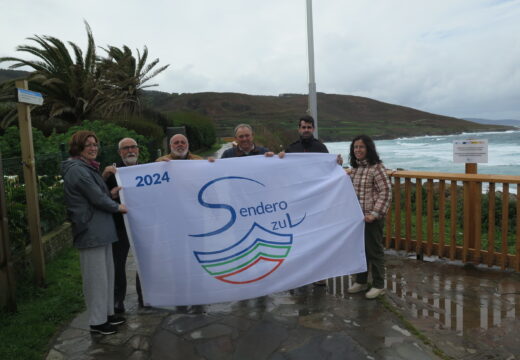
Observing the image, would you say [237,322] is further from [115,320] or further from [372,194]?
[372,194]

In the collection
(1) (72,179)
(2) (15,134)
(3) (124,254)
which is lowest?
(3) (124,254)

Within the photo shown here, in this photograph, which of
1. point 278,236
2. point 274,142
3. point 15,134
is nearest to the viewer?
Answer: point 278,236

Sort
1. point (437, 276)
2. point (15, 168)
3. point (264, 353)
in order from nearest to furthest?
point (264, 353), point (437, 276), point (15, 168)

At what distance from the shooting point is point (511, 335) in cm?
364

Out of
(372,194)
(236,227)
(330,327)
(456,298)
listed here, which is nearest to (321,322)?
(330,327)

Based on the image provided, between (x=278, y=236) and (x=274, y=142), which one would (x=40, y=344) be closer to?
(x=278, y=236)

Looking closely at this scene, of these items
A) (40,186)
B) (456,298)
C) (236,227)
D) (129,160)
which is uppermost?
(129,160)

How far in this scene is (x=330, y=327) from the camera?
3838mm

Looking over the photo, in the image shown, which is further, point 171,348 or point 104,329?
point 104,329

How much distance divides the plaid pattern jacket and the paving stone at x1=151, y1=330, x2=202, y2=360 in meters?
2.19

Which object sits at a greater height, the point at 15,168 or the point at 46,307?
the point at 15,168

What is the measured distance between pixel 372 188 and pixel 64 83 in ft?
58.1

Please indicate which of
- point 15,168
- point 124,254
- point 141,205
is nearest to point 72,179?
point 141,205

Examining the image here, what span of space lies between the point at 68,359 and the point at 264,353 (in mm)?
1554
